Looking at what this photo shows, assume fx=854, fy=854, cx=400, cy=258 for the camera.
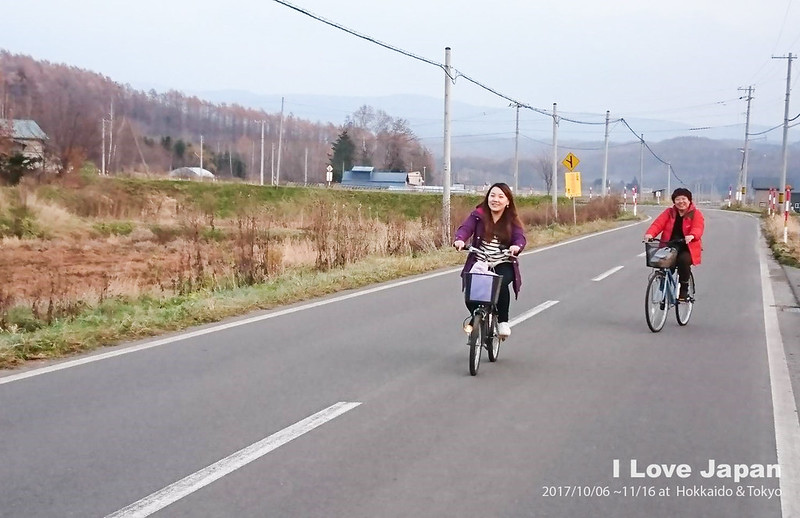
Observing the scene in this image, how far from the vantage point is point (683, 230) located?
1044 cm

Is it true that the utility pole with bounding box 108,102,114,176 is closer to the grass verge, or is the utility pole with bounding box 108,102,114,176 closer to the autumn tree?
the autumn tree

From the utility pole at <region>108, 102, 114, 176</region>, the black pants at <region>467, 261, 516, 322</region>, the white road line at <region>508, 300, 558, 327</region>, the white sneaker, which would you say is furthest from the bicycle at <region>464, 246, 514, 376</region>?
the utility pole at <region>108, 102, 114, 176</region>

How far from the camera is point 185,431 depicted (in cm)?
568

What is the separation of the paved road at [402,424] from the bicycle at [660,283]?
0.23 meters

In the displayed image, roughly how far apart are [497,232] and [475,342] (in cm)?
108

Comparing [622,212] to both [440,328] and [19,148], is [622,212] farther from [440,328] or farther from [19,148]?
[440,328]

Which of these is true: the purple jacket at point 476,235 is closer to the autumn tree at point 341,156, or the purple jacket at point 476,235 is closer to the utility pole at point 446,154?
the utility pole at point 446,154

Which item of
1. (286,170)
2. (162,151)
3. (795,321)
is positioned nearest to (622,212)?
(795,321)

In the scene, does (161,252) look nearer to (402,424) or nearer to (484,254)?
(484,254)

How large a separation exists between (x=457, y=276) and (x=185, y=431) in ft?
37.0

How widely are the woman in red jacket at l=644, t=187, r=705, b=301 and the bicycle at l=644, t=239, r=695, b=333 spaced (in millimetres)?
99

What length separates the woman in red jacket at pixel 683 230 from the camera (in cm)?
1031

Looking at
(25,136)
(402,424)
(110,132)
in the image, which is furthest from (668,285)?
(110,132)

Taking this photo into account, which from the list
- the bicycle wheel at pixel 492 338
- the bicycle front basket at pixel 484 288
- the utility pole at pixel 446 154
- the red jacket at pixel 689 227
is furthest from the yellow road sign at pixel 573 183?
the bicycle front basket at pixel 484 288
